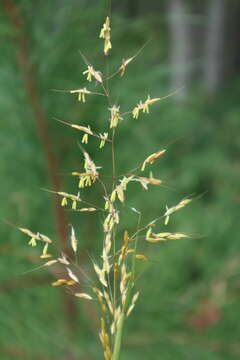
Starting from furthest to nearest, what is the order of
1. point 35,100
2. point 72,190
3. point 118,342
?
point 72,190
point 35,100
point 118,342

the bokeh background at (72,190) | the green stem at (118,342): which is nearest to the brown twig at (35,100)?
the bokeh background at (72,190)

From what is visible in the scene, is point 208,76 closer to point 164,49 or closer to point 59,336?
point 164,49

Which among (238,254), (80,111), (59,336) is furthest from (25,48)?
(238,254)

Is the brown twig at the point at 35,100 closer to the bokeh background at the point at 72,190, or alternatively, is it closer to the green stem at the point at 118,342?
the bokeh background at the point at 72,190

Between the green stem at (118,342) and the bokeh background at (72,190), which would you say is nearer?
the green stem at (118,342)

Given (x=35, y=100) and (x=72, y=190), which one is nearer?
(x=35, y=100)

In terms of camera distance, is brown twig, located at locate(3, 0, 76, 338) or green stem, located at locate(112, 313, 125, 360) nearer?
green stem, located at locate(112, 313, 125, 360)

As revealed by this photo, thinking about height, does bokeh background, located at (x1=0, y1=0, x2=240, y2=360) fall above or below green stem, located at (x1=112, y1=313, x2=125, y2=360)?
below

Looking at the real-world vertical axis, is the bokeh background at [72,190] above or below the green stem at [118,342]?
below

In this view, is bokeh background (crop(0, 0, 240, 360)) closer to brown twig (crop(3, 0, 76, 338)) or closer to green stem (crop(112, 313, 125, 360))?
brown twig (crop(3, 0, 76, 338))

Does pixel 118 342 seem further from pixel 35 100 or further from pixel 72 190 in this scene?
pixel 72 190

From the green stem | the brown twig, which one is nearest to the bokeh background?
the brown twig

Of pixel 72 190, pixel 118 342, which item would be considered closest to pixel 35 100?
pixel 72 190
